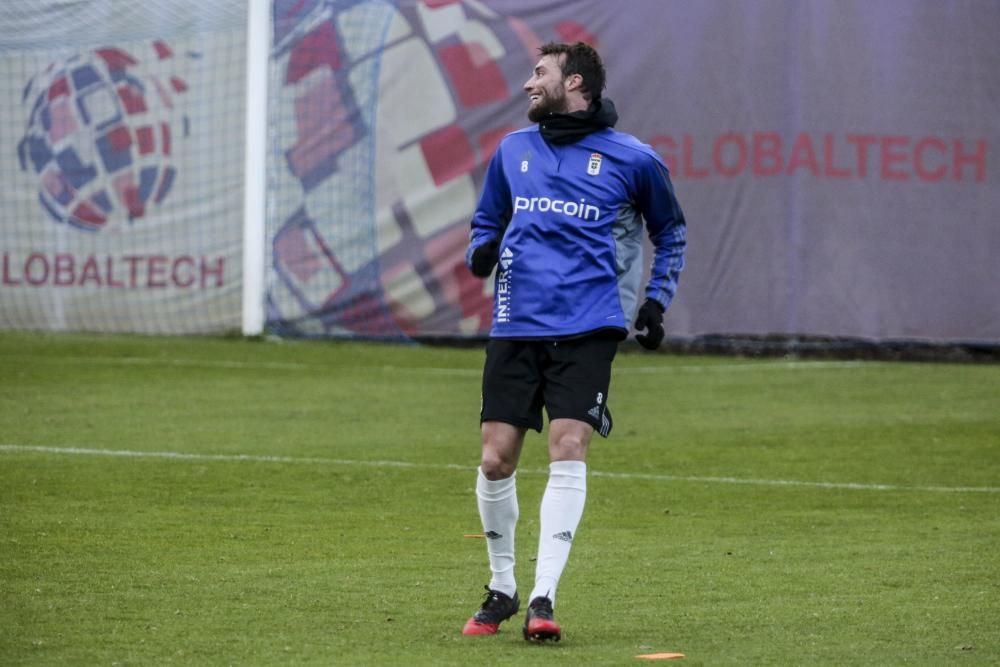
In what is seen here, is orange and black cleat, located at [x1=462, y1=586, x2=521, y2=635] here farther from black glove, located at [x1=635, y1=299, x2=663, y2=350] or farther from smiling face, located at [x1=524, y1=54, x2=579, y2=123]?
smiling face, located at [x1=524, y1=54, x2=579, y2=123]

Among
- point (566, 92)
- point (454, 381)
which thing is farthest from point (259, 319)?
point (566, 92)

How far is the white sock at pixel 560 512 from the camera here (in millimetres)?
5941

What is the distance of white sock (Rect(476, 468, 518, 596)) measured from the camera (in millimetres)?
6176

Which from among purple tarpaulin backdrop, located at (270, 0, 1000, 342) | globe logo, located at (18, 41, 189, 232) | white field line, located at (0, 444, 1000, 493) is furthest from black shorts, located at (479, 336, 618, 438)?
globe logo, located at (18, 41, 189, 232)

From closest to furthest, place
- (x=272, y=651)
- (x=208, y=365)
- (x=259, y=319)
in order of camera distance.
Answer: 1. (x=272, y=651)
2. (x=208, y=365)
3. (x=259, y=319)

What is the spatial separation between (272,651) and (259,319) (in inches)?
614

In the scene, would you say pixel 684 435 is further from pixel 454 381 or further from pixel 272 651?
pixel 272 651

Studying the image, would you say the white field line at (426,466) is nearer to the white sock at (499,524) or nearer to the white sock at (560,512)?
the white sock at (499,524)

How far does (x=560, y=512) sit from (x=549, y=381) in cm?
44

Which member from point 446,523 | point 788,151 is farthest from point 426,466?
point 788,151

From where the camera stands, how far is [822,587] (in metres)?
6.96

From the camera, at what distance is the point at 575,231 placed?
20.1 feet

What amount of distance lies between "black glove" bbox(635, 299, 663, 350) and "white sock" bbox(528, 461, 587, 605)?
19.4 inches

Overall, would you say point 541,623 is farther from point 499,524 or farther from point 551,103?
point 551,103
